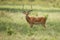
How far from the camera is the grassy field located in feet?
4.61

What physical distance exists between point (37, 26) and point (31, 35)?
0.11 meters

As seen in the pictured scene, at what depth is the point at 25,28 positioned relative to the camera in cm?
143

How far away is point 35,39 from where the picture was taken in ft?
4.58

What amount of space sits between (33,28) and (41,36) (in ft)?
0.37

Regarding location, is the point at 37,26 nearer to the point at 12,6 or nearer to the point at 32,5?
the point at 32,5

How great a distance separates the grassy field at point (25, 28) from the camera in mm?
1404

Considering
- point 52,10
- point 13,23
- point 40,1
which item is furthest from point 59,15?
point 13,23

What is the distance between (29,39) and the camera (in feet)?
4.58

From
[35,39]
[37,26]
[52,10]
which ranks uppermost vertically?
[52,10]

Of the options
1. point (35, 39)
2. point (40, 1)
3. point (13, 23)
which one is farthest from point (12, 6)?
point (35, 39)

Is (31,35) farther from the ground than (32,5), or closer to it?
closer to it

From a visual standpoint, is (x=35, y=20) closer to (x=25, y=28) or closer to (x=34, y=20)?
(x=34, y=20)

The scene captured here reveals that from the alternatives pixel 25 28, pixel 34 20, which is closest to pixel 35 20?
pixel 34 20

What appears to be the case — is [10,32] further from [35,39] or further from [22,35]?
[35,39]
